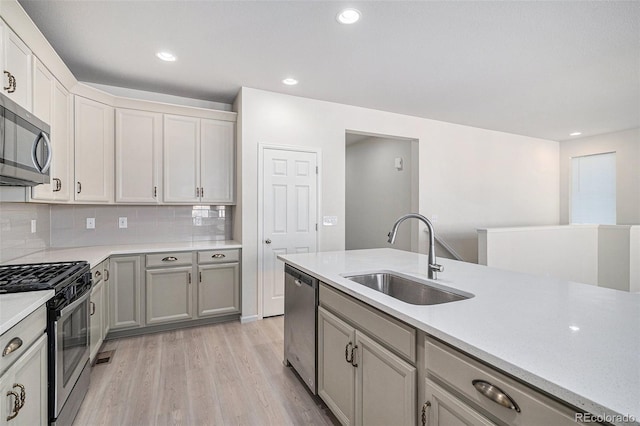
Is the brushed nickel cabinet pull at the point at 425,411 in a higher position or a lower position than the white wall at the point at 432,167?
lower

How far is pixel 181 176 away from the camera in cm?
353

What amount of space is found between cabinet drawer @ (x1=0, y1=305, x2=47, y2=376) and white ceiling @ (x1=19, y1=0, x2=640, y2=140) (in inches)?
80.3

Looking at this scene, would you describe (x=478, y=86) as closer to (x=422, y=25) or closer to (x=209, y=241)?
(x=422, y=25)

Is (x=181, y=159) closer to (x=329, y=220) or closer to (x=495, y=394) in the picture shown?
(x=329, y=220)

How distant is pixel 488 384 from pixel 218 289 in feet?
9.88

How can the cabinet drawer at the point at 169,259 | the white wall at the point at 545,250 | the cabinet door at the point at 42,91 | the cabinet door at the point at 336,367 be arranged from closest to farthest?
the cabinet door at the point at 336,367 < the cabinet door at the point at 42,91 < the cabinet drawer at the point at 169,259 < the white wall at the point at 545,250

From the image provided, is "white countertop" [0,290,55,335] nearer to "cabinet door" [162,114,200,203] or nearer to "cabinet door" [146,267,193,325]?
"cabinet door" [146,267,193,325]

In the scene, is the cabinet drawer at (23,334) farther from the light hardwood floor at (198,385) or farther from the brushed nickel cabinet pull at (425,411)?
the brushed nickel cabinet pull at (425,411)

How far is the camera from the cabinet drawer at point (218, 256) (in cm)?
331

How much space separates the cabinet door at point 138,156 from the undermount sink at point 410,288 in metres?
2.65

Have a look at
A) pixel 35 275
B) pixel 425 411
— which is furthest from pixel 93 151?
pixel 425 411

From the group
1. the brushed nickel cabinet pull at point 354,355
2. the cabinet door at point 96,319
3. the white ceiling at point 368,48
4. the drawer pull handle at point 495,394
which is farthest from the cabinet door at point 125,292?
the drawer pull handle at point 495,394

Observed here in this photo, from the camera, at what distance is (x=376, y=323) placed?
4.60 ft

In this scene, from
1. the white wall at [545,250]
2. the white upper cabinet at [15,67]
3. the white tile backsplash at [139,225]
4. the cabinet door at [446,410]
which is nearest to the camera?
the cabinet door at [446,410]
